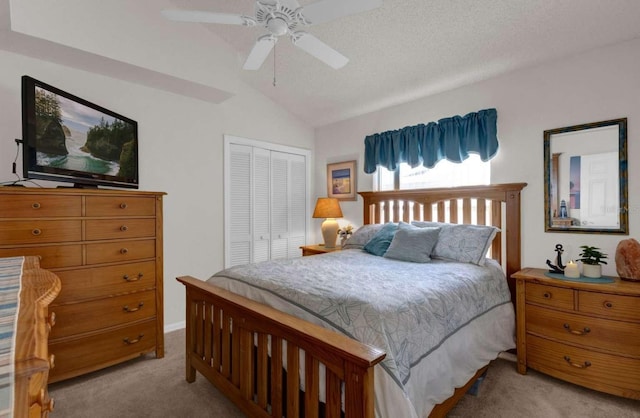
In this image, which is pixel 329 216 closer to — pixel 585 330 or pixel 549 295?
pixel 549 295

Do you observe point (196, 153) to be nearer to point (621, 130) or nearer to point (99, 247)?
point (99, 247)

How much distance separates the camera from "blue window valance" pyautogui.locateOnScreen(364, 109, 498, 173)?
288 centimetres

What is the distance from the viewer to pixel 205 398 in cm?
202

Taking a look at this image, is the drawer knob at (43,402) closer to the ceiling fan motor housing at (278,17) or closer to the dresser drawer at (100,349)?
the ceiling fan motor housing at (278,17)

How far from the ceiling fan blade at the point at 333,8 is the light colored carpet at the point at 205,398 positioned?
2.33 m

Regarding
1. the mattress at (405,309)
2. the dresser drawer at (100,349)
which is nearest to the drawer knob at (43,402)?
the mattress at (405,309)

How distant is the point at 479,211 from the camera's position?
291cm

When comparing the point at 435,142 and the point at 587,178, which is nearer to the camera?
the point at 587,178

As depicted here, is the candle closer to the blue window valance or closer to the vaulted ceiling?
→ the blue window valance

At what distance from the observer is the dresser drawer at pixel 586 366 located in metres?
1.91

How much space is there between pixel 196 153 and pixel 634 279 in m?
3.86

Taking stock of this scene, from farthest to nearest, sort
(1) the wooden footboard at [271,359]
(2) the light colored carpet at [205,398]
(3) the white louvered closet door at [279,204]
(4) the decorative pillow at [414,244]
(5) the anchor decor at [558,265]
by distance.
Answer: (3) the white louvered closet door at [279,204] < (4) the decorative pillow at [414,244] < (5) the anchor decor at [558,265] < (2) the light colored carpet at [205,398] < (1) the wooden footboard at [271,359]

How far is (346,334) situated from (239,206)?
8.92ft

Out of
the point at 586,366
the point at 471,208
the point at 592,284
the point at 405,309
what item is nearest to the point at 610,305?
the point at 592,284
